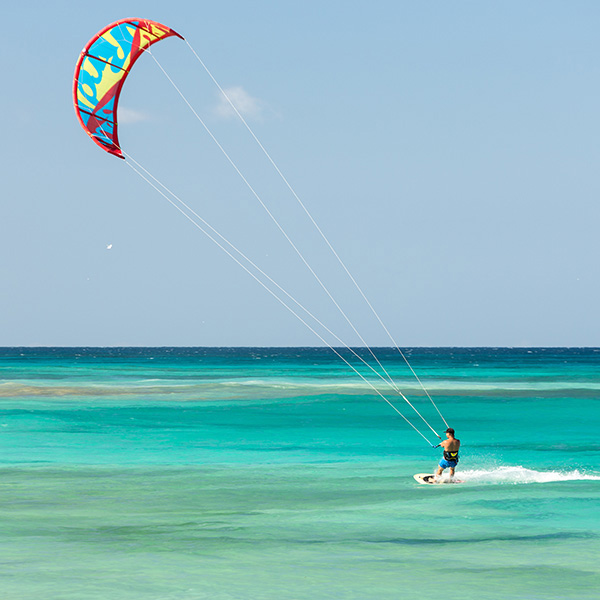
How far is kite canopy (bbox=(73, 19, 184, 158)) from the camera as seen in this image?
17875mm

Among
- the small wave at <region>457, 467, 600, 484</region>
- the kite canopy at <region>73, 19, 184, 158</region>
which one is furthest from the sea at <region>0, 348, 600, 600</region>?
the kite canopy at <region>73, 19, 184, 158</region>

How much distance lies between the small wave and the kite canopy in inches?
380

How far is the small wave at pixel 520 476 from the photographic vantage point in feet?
56.8

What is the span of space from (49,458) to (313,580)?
12.7 metres

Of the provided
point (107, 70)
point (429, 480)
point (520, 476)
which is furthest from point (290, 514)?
point (107, 70)

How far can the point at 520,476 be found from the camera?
707 inches

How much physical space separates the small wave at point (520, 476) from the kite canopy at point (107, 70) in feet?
31.7

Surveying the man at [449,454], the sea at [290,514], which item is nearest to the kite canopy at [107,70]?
the sea at [290,514]

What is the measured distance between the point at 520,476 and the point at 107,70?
11715 millimetres

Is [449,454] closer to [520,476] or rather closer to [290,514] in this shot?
[520,476]

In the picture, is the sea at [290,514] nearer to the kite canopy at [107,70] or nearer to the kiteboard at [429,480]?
the kiteboard at [429,480]

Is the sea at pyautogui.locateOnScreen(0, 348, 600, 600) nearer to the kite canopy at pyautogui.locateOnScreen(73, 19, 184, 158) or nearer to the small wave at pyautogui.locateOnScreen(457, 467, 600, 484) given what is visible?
the small wave at pyautogui.locateOnScreen(457, 467, 600, 484)

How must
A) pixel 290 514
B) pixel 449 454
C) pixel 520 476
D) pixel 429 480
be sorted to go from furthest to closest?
pixel 520 476 → pixel 449 454 → pixel 429 480 → pixel 290 514

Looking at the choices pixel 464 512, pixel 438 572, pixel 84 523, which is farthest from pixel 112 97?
pixel 438 572
